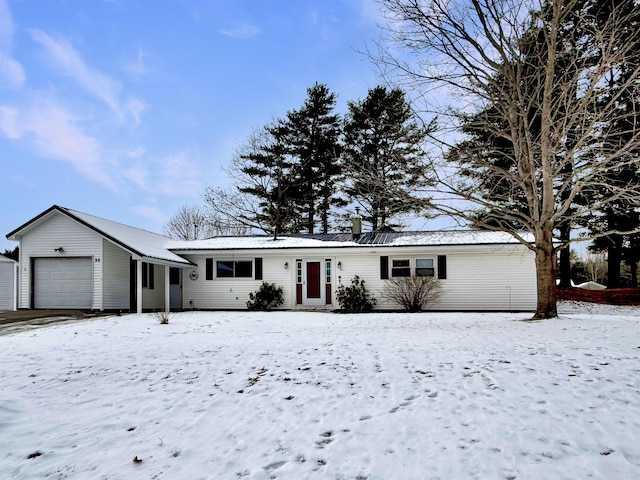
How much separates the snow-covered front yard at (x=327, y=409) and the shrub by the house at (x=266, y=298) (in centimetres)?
859

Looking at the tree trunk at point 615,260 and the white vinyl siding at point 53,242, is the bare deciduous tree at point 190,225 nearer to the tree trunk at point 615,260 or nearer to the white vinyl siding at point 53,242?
the white vinyl siding at point 53,242

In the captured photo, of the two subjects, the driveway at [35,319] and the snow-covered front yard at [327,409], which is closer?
the snow-covered front yard at [327,409]

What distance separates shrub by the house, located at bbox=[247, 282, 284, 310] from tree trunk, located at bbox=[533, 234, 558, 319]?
9.23 metres

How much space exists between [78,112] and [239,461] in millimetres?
20065

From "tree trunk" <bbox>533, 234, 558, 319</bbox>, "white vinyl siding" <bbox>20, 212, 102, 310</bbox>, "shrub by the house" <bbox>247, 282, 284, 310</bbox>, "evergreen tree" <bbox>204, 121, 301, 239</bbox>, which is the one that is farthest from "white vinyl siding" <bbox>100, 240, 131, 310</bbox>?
"tree trunk" <bbox>533, 234, 558, 319</bbox>

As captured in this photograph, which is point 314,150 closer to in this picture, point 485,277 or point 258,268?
point 258,268

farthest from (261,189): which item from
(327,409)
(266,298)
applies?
(327,409)

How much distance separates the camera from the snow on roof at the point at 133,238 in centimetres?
1448

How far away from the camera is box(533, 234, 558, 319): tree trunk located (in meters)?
11.3

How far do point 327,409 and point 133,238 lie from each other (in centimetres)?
1393

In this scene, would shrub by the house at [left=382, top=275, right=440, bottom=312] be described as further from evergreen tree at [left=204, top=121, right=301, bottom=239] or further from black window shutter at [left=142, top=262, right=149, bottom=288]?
evergreen tree at [left=204, top=121, right=301, bottom=239]

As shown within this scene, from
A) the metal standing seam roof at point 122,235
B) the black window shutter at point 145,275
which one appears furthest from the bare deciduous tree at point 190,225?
the black window shutter at point 145,275

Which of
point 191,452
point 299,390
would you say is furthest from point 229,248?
point 191,452

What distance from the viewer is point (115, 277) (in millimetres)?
15242
